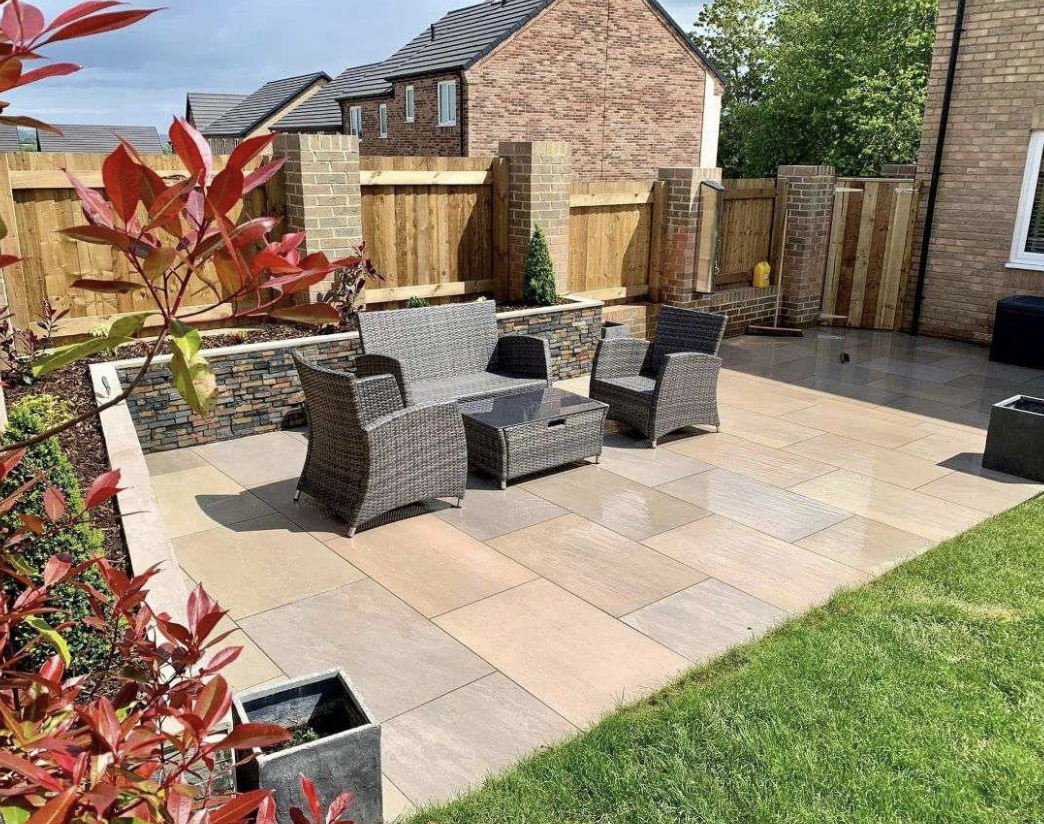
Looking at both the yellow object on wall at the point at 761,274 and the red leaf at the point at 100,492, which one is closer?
the red leaf at the point at 100,492

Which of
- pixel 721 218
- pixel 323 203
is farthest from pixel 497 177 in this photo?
pixel 721 218

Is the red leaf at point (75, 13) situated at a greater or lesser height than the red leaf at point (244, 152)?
greater

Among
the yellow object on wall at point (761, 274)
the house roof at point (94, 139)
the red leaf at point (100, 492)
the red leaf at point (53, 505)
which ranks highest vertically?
the house roof at point (94, 139)

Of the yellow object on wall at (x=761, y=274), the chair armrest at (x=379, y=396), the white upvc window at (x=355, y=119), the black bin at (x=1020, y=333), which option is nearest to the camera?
the chair armrest at (x=379, y=396)

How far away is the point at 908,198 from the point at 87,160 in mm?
9467

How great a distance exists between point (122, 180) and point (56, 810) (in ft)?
2.72

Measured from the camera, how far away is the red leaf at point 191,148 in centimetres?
122

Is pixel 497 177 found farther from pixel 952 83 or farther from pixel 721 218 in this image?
pixel 952 83

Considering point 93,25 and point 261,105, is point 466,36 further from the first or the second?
point 93,25

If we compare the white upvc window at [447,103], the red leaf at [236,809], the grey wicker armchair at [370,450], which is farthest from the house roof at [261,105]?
the red leaf at [236,809]

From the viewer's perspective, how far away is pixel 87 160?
21.5ft

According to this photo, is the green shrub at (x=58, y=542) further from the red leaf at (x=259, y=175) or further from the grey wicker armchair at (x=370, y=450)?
the grey wicker armchair at (x=370, y=450)

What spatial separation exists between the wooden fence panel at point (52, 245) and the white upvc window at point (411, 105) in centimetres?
1824

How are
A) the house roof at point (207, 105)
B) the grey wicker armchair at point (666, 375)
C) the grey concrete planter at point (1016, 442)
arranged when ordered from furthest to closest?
the house roof at point (207, 105), the grey wicker armchair at point (666, 375), the grey concrete planter at point (1016, 442)
